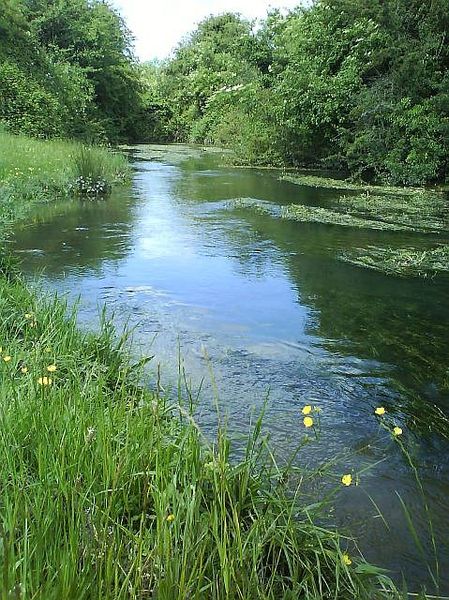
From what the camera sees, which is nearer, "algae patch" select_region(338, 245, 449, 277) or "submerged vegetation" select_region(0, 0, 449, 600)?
"submerged vegetation" select_region(0, 0, 449, 600)

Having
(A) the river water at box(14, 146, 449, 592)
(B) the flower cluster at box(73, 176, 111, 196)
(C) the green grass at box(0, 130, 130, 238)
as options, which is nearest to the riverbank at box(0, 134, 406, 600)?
(A) the river water at box(14, 146, 449, 592)

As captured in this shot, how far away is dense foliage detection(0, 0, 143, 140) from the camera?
16438mm

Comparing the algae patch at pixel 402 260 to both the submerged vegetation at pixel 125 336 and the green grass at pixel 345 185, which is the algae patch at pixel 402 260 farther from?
the green grass at pixel 345 185

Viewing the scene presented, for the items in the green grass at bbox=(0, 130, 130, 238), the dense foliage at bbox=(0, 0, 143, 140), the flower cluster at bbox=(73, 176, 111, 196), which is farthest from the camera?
the dense foliage at bbox=(0, 0, 143, 140)

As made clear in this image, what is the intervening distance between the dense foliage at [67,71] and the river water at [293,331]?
26.4 ft

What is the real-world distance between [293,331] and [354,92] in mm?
12017

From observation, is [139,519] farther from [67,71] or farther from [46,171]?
[67,71]

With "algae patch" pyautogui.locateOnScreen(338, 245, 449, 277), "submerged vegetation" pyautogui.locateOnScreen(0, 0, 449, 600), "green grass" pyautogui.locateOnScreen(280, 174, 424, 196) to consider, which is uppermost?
"submerged vegetation" pyautogui.locateOnScreen(0, 0, 449, 600)

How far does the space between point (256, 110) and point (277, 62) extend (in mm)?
2695

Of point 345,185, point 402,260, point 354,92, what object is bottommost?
point 345,185

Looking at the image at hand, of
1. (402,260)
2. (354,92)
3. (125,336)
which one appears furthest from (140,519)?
(354,92)

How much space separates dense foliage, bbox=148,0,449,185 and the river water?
5382 millimetres

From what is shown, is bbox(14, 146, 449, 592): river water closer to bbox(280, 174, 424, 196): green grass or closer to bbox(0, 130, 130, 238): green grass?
bbox(0, 130, 130, 238): green grass

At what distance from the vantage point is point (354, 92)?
15.1 metres
